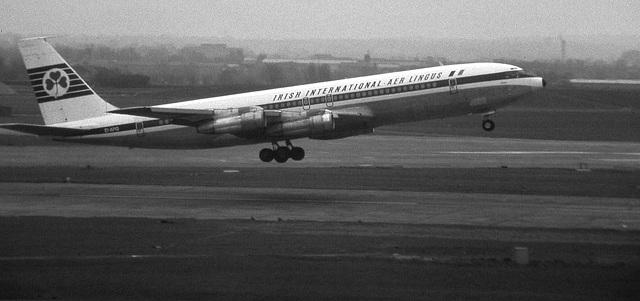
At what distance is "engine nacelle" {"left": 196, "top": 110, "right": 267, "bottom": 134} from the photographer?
4194 centimetres

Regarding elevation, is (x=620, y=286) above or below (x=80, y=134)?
below

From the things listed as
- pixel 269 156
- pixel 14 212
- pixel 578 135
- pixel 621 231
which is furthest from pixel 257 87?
pixel 621 231

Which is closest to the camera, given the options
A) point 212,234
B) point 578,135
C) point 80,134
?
point 212,234

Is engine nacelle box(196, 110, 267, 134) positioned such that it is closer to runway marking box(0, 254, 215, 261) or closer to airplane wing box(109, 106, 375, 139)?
airplane wing box(109, 106, 375, 139)

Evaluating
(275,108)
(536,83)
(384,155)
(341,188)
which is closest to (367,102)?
(275,108)

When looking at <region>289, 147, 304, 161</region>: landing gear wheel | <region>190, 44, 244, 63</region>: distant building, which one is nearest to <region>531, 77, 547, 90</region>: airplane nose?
<region>289, 147, 304, 161</region>: landing gear wheel

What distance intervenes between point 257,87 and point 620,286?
2476 inches

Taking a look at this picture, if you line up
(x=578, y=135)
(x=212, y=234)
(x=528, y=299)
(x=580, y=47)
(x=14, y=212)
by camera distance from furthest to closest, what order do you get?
(x=580, y=47)
(x=578, y=135)
(x=14, y=212)
(x=212, y=234)
(x=528, y=299)

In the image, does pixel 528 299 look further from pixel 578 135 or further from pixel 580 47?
pixel 580 47

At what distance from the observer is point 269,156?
45.5m

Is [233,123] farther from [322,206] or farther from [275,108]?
[322,206]

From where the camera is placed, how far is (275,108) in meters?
43.9

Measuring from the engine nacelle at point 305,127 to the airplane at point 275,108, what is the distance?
0.04m

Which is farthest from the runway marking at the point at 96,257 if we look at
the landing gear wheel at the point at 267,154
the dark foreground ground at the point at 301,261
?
the landing gear wheel at the point at 267,154
